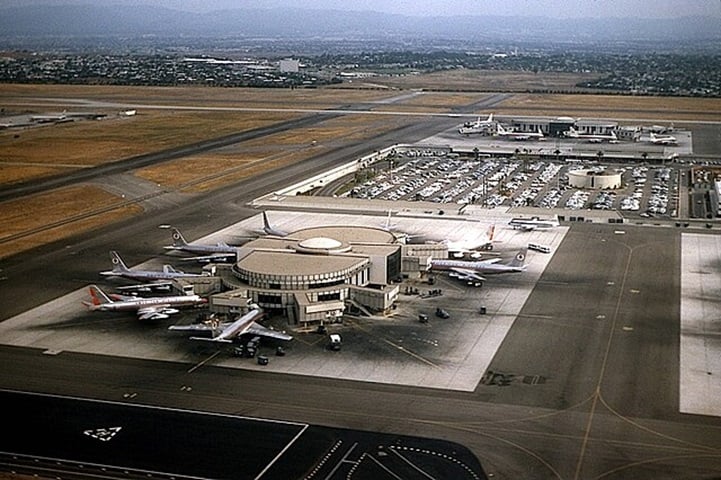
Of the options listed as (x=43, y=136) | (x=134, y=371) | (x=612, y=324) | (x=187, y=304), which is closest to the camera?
(x=134, y=371)

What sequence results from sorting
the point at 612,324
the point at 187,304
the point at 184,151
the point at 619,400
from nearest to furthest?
the point at 619,400 → the point at 612,324 → the point at 187,304 → the point at 184,151

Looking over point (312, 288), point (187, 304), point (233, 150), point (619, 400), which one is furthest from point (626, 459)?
point (233, 150)

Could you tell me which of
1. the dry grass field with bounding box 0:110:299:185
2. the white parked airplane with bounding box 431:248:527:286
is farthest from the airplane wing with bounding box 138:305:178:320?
the dry grass field with bounding box 0:110:299:185

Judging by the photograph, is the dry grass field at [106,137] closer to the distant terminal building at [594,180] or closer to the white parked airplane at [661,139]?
the distant terminal building at [594,180]

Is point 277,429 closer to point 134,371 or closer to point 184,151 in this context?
point 134,371

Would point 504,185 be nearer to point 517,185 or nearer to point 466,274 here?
point 517,185

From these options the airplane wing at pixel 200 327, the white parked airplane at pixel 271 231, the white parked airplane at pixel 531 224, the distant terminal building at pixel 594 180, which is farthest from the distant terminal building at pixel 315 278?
the distant terminal building at pixel 594 180
